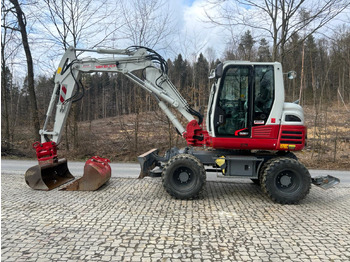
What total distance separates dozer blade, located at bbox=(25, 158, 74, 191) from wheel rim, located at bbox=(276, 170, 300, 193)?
577 centimetres

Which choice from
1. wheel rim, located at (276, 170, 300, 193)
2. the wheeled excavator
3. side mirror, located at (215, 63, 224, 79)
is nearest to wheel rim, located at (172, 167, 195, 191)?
the wheeled excavator

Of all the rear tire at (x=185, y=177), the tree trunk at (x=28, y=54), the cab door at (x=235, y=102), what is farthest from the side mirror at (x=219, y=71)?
the tree trunk at (x=28, y=54)

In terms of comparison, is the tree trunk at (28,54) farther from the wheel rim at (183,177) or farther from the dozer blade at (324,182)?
the dozer blade at (324,182)

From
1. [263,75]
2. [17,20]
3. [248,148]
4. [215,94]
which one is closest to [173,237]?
[248,148]

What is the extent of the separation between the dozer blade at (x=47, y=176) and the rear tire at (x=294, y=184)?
5.51 meters

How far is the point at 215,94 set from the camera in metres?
6.33

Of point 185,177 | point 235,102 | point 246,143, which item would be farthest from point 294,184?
point 185,177

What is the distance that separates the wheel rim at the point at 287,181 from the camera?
609cm

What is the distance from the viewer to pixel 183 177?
20.4ft

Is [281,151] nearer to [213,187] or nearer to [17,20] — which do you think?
[213,187]

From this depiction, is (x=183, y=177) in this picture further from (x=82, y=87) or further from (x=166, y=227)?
(x=82, y=87)

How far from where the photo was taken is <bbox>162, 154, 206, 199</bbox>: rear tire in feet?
20.0

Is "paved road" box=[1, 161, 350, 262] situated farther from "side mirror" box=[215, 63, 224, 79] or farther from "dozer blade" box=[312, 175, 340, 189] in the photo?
"side mirror" box=[215, 63, 224, 79]

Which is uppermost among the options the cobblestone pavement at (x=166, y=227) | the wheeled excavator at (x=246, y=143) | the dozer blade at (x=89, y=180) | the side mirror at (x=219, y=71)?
the side mirror at (x=219, y=71)
